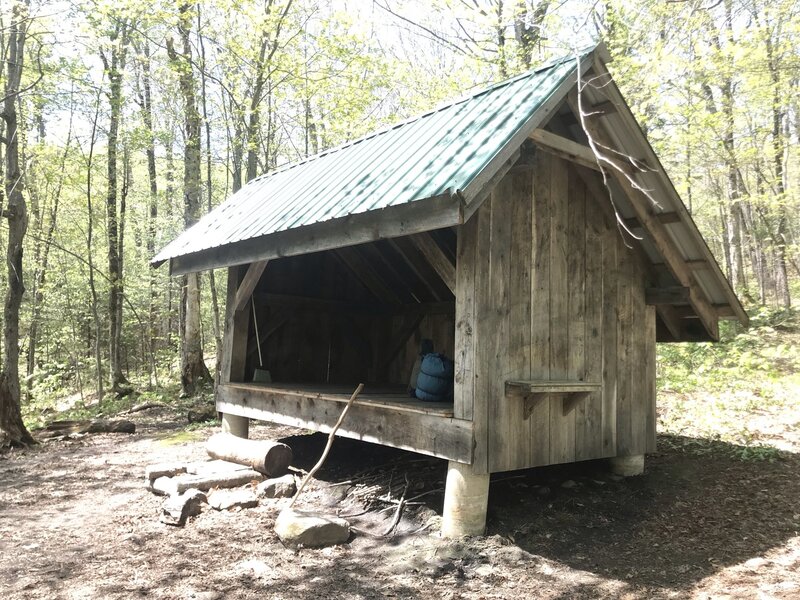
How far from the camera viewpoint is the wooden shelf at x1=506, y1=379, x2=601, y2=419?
483 cm

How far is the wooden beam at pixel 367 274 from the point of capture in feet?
30.6

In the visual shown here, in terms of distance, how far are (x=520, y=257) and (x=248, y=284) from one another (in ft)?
12.5

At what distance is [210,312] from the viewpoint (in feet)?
77.2

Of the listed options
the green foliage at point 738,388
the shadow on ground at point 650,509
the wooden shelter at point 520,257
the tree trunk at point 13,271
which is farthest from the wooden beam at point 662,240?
the tree trunk at point 13,271

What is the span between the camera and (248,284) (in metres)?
7.56

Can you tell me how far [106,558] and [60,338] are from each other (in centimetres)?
1787

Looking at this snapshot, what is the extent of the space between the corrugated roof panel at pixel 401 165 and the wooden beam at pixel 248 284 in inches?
20.1

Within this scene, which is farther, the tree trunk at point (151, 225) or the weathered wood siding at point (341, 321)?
the tree trunk at point (151, 225)

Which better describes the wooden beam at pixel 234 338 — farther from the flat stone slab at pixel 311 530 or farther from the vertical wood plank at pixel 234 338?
the flat stone slab at pixel 311 530

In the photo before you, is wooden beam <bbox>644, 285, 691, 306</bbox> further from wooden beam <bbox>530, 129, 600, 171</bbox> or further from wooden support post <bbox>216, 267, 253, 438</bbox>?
wooden support post <bbox>216, 267, 253, 438</bbox>

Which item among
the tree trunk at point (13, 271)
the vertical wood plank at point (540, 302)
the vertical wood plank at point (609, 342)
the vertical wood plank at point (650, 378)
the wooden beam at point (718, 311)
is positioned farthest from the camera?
the tree trunk at point (13, 271)

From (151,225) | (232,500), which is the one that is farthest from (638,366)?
(151,225)

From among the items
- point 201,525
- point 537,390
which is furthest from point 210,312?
point 537,390

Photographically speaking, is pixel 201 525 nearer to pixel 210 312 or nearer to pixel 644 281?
pixel 644 281
